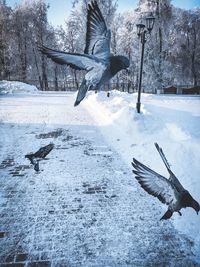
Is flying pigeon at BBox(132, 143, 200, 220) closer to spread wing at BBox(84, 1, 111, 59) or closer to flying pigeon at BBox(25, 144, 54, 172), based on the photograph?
spread wing at BBox(84, 1, 111, 59)

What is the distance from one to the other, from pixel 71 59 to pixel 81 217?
3784 millimetres

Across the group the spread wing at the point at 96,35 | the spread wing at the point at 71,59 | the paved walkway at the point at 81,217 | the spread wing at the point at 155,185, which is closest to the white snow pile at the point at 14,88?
the paved walkway at the point at 81,217

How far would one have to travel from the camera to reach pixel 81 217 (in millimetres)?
4336

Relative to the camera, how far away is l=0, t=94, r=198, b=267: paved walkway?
3.42m

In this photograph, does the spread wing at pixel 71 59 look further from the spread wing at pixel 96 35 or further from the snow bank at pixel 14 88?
the snow bank at pixel 14 88

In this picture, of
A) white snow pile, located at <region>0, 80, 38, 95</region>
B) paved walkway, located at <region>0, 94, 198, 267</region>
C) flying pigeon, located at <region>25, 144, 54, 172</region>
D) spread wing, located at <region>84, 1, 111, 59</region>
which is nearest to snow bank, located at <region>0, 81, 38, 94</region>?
white snow pile, located at <region>0, 80, 38, 95</region>

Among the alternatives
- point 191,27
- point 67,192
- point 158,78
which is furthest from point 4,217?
point 191,27

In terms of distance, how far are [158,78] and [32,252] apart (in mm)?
24581

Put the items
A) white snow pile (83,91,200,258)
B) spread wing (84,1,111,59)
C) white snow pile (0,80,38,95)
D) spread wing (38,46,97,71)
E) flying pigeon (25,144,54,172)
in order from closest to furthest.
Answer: spread wing (38,46,97,71), spread wing (84,1,111,59), white snow pile (83,91,200,258), flying pigeon (25,144,54,172), white snow pile (0,80,38,95)

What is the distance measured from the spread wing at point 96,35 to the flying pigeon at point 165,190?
1.12m

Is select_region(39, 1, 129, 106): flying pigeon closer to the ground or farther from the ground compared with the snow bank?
farther from the ground

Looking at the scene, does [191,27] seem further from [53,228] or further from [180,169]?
[53,228]

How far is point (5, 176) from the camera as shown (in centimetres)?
605

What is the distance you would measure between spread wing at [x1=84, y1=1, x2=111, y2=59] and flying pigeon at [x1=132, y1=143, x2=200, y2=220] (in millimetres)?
1116
